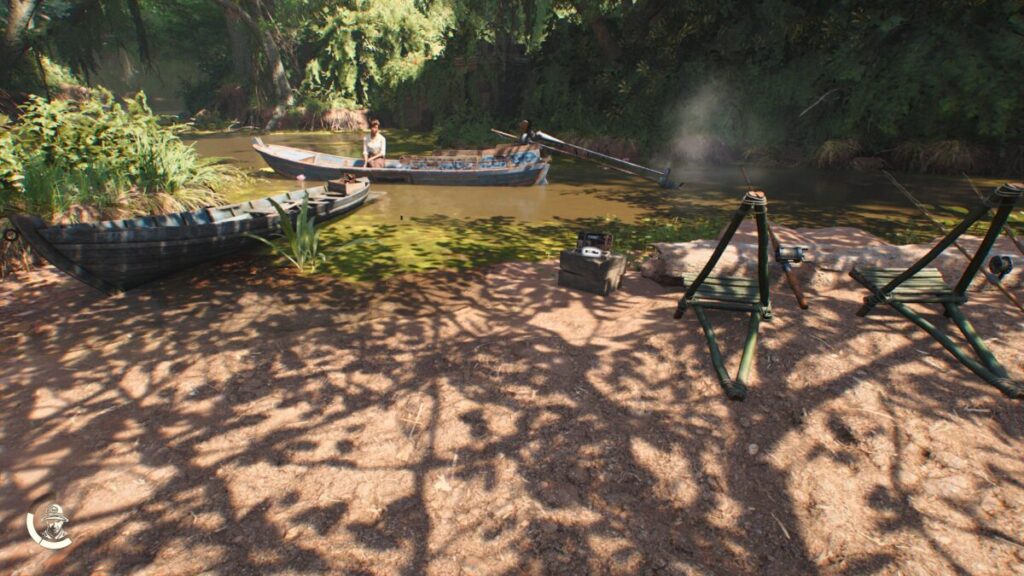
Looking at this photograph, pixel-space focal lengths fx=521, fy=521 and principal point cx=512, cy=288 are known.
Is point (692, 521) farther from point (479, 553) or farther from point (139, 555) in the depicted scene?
point (139, 555)

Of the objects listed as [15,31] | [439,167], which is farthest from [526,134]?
[15,31]

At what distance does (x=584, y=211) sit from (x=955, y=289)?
27.0 ft

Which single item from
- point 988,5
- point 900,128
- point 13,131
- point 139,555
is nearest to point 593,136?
point 900,128

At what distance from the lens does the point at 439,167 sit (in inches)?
625

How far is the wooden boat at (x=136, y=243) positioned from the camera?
6.30 m

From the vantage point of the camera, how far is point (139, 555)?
3.25 metres

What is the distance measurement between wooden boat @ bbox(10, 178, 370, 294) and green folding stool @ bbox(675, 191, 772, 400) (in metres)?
6.73

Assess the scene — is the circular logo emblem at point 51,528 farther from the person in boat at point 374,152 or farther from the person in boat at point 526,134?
the person in boat at point 526,134

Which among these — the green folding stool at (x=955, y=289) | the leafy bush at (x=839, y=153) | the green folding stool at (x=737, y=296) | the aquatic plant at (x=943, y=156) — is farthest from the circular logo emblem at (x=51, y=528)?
the aquatic plant at (x=943, y=156)

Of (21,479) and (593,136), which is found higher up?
(593,136)

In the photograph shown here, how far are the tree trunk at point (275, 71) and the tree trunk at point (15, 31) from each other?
8629 millimetres

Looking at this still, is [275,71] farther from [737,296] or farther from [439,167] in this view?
[737,296]

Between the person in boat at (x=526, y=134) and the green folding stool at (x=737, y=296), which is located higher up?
the person in boat at (x=526, y=134)

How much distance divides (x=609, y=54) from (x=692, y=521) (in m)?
22.9
